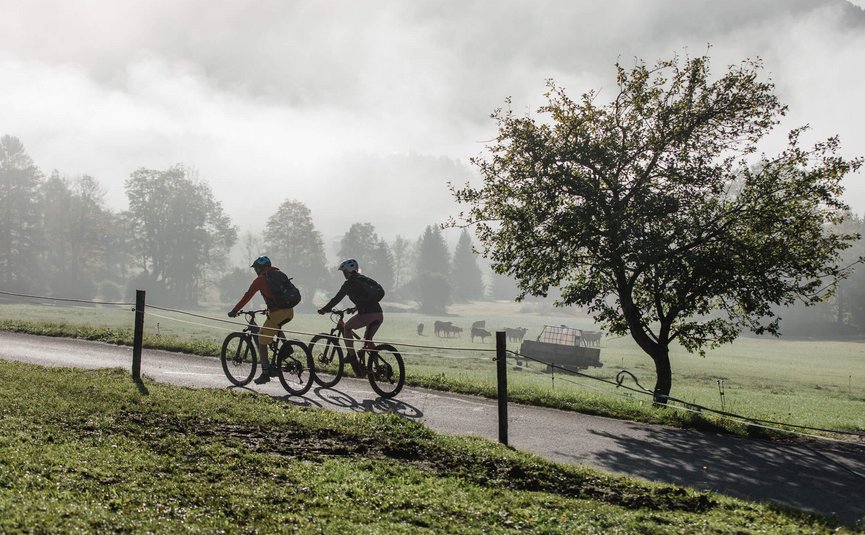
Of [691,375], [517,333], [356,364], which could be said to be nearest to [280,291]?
[356,364]

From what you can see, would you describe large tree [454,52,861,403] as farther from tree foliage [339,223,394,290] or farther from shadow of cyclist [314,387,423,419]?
tree foliage [339,223,394,290]

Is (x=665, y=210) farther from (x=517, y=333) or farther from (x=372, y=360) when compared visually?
(x=517, y=333)

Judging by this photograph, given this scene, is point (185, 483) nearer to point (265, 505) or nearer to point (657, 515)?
point (265, 505)

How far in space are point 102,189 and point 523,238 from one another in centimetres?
11048

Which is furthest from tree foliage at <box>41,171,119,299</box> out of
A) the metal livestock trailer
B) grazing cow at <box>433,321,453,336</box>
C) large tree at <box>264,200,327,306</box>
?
the metal livestock trailer

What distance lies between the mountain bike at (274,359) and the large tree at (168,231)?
9140 centimetres

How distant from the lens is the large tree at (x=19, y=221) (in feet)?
297

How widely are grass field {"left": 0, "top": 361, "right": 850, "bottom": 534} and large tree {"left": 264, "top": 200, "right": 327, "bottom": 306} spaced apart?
103 m

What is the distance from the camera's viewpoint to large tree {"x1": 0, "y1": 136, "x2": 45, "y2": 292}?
90.4 metres

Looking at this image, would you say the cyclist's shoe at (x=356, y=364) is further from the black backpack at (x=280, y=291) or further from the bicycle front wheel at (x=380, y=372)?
the black backpack at (x=280, y=291)

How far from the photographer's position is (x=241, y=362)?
13.3 m

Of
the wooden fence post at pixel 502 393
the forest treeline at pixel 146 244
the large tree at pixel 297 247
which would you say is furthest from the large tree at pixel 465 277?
the wooden fence post at pixel 502 393

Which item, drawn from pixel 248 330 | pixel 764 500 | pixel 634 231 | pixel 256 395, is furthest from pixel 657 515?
pixel 634 231

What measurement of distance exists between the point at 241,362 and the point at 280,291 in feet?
6.39
